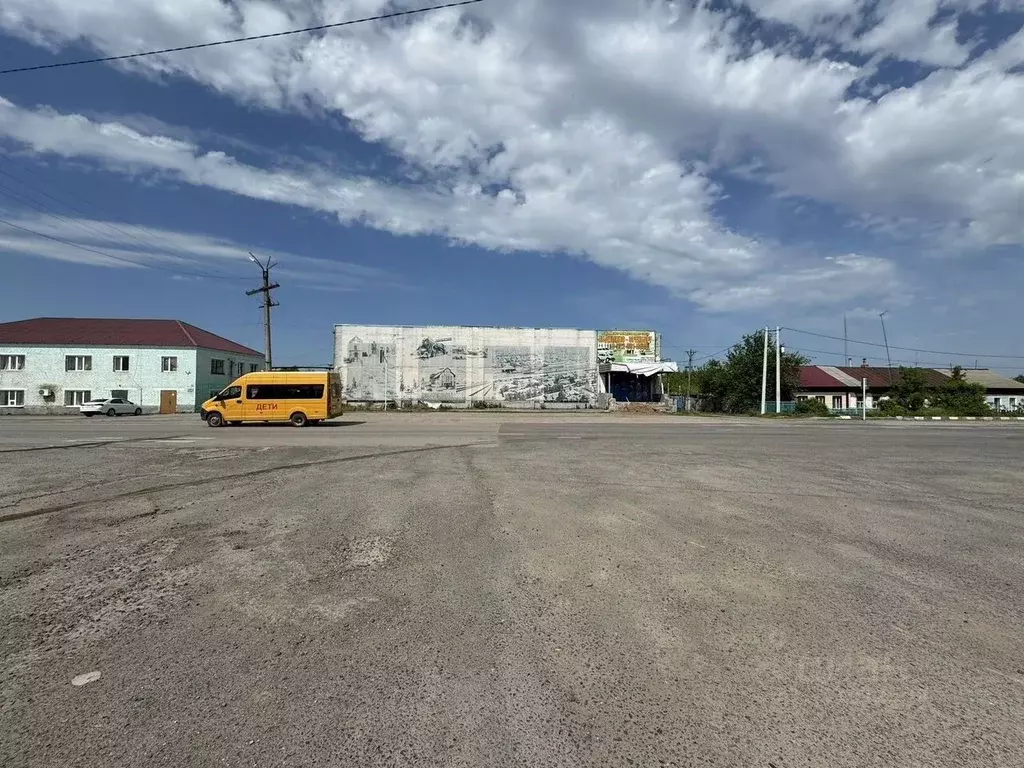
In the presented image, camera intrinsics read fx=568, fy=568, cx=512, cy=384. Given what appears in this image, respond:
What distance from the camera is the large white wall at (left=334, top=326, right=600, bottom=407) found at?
5059 centimetres

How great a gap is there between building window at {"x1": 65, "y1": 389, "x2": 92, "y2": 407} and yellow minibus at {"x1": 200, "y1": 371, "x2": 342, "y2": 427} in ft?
100

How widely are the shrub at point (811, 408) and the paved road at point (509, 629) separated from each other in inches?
1551

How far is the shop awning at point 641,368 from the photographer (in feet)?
168

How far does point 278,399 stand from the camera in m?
27.2

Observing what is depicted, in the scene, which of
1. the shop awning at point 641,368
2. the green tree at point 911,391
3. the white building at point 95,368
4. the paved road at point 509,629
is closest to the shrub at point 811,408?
the green tree at point 911,391

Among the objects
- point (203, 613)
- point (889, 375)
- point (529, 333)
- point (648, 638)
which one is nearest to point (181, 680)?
point (203, 613)

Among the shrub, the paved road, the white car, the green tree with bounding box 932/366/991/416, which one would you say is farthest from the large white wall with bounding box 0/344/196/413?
the green tree with bounding box 932/366/991/416

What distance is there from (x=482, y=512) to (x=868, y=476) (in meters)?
8.11

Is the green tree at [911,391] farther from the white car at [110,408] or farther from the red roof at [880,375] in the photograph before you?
the white car at [110,408]

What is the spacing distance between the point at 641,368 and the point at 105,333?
48.3 metres

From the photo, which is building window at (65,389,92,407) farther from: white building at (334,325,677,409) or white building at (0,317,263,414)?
white building at (334,325,677,409)

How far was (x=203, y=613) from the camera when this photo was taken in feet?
13.3

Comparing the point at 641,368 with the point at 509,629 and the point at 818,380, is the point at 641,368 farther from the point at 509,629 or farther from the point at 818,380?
the point at 509,629

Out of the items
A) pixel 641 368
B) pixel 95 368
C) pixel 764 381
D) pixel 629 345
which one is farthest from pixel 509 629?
pixel 95 368
